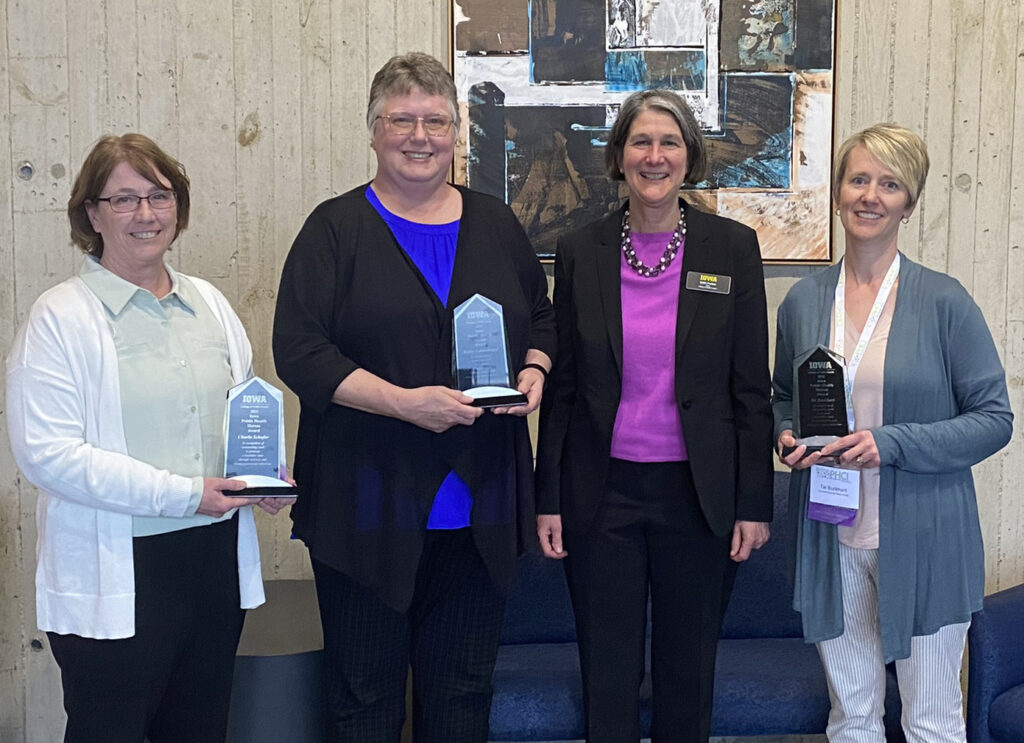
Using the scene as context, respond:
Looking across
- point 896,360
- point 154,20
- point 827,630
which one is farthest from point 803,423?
point 154,20

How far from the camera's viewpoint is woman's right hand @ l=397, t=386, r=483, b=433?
1.91 metres

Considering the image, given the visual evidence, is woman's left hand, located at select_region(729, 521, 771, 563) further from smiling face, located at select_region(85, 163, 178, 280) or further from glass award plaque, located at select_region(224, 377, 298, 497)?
smiling face, located at select_region(85, 163, 178, 280)

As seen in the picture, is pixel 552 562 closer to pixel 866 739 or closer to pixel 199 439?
pixel 866 739


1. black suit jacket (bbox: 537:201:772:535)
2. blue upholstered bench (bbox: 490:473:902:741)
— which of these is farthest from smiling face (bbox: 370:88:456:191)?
blue upholstered bench (bbox: 490:473:902:741)

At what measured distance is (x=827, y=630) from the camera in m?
2.22

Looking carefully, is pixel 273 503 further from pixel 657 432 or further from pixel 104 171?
pixel 657 432

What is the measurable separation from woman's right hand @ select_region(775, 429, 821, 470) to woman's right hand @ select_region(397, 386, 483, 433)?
0.72 m

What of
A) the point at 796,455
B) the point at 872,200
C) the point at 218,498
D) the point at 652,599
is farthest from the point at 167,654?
the point at 872,200

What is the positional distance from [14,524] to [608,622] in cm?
198

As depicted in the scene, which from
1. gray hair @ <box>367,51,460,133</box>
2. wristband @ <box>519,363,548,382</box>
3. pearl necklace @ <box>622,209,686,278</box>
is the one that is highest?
gray hair @ <box>367,51,460,133</box>

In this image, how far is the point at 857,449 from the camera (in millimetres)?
2100

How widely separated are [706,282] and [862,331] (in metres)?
0.37

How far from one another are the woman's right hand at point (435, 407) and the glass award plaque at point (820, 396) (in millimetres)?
718

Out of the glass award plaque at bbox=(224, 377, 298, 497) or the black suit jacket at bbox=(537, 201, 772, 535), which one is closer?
the glass award plaque at bbox=(224, 377, 298, 497)
